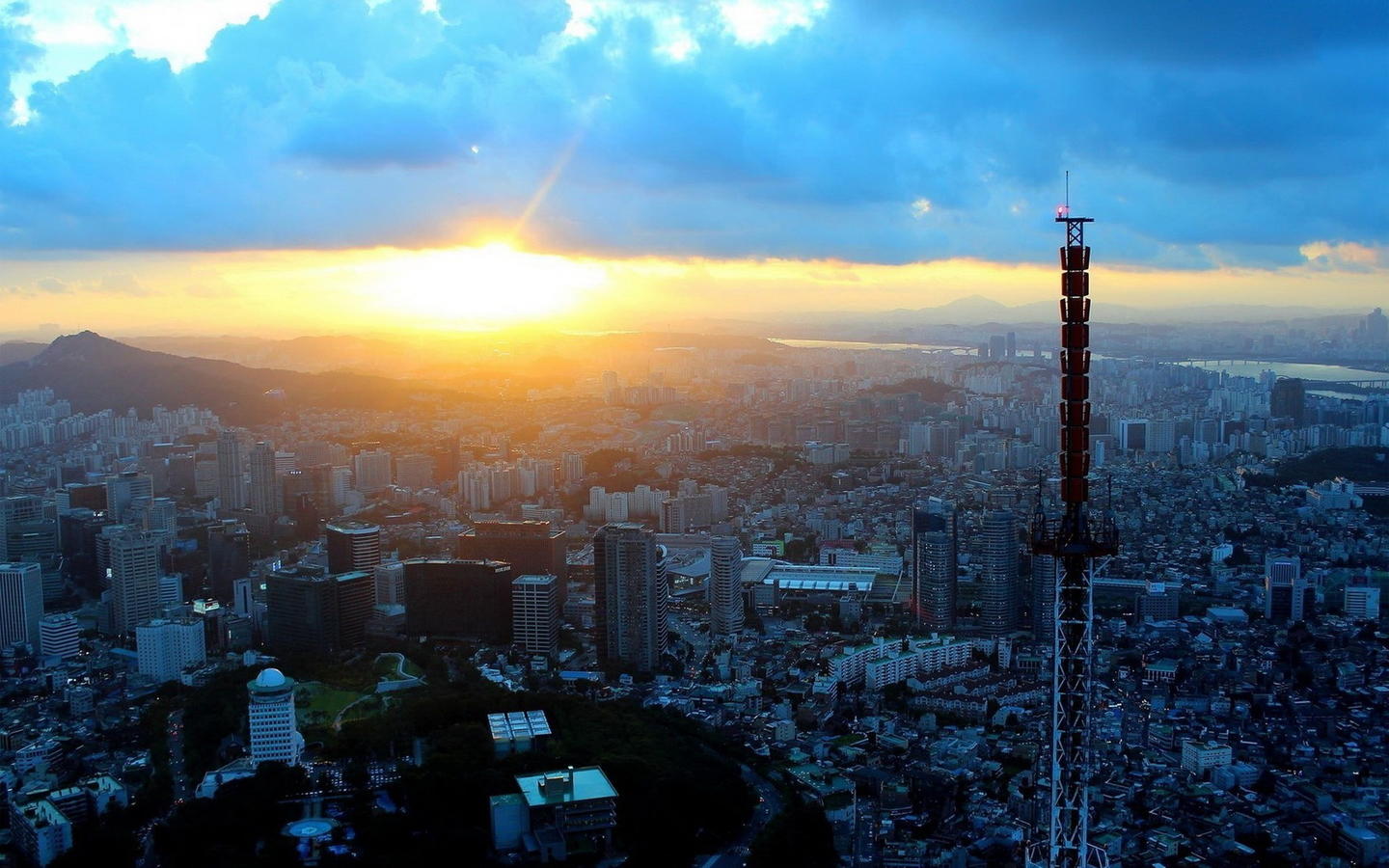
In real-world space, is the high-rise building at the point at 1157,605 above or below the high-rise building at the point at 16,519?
below

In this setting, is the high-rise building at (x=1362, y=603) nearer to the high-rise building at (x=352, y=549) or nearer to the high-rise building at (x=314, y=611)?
the high-rise building at (x=314, y=611)

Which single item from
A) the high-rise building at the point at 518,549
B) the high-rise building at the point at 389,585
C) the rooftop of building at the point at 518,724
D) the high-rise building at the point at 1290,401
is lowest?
the rooftop of building at the point at 518,724

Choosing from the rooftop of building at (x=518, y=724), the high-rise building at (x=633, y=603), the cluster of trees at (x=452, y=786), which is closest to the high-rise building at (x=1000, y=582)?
the high-rise building at (x=633, y=603)

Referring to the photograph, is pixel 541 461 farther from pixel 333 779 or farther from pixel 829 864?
pixel 829 864

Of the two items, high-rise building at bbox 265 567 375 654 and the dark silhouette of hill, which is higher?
the dark silhouette of hill

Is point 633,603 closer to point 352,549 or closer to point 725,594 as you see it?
point 725,594

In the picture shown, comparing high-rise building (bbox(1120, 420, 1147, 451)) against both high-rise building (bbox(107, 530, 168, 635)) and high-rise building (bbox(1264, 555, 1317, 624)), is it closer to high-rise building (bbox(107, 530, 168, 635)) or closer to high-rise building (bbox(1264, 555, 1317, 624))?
high-rise building (bbox(1264, 555, 1317, 624))

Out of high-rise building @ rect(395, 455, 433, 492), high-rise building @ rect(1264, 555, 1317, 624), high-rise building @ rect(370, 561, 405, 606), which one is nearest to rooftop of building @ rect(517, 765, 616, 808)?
high-rise building @ rect(370, 561, 405, 606)
